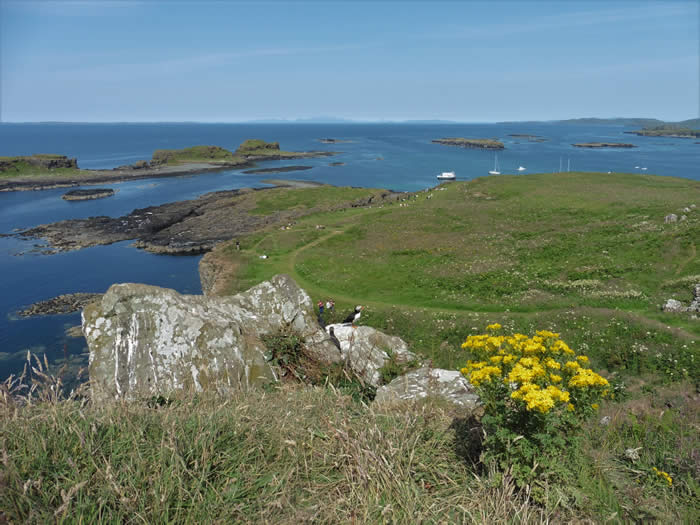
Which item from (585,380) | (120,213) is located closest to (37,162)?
(120,213)

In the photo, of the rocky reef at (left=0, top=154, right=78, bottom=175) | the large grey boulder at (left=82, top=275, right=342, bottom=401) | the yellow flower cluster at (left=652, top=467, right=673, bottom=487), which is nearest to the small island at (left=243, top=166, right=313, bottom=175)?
the rocky reef at (left=0, top=154, right=78, bottom=175)

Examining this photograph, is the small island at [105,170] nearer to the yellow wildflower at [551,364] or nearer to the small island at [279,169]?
the small island at [279,169]

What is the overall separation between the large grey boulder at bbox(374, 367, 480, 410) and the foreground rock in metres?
39.5

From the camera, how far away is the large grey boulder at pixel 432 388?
29.3 feet

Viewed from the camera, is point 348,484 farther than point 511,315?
No

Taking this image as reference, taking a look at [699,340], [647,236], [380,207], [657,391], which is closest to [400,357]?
[657,391]

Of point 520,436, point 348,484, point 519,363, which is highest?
point 519,363

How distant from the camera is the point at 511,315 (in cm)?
2412

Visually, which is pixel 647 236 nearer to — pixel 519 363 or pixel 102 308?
pixel 519 363

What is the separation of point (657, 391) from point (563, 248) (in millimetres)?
21707

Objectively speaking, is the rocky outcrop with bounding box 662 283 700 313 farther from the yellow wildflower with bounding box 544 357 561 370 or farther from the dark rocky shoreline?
the dark rocky shoreline

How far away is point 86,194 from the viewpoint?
3915 inches

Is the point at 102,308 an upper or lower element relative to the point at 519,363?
lower

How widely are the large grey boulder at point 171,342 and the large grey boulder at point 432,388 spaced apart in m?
1.87
